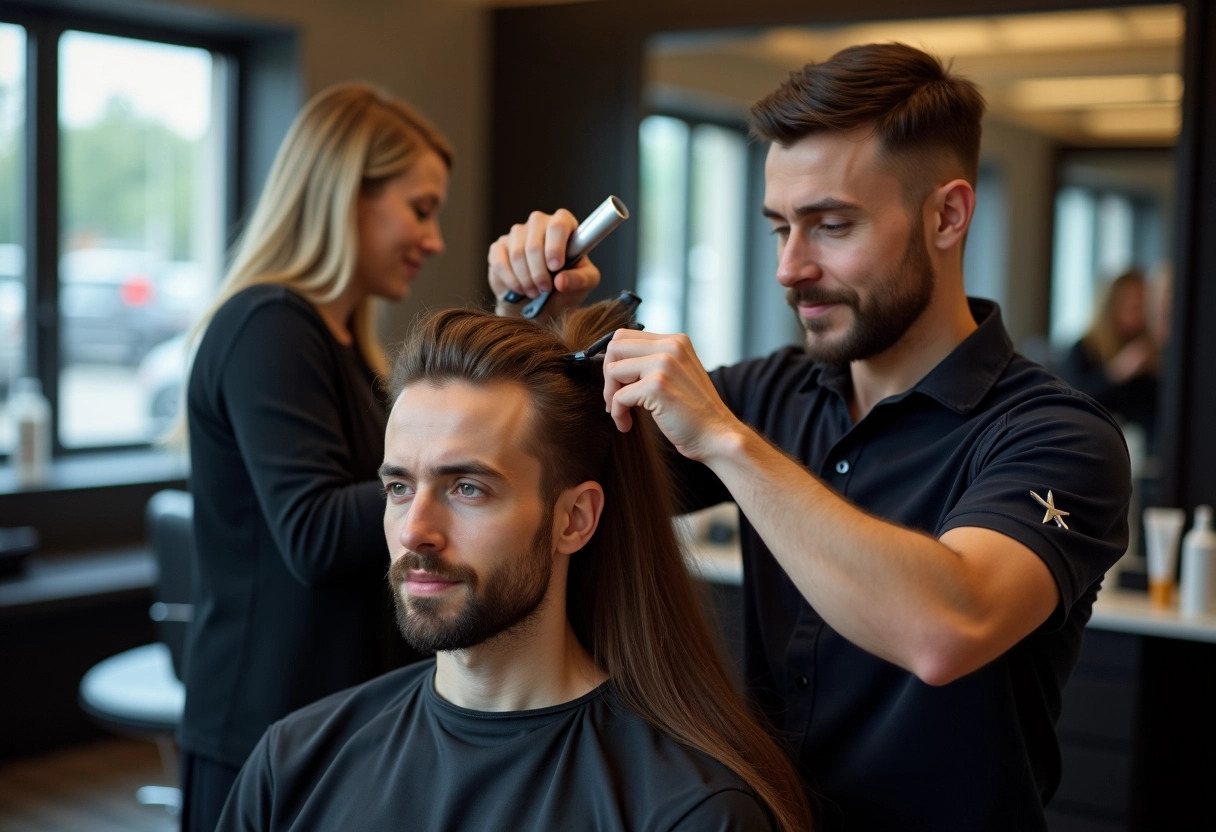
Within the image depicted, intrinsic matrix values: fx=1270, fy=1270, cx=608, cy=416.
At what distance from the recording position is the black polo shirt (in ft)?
4.55

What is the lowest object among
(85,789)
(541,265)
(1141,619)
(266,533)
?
(85,789)

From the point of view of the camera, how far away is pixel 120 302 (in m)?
4.42

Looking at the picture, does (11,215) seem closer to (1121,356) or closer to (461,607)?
(461,607)

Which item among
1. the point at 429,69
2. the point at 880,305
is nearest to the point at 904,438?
the point at 880,305

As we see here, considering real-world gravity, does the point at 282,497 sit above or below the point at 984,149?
below

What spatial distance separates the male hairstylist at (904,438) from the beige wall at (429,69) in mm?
2768

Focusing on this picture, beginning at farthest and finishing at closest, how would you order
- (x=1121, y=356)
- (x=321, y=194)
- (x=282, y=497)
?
(x=1121, y=356)
(x=321, y=194)
(x=282, y=497)

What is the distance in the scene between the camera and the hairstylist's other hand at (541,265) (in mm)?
1669

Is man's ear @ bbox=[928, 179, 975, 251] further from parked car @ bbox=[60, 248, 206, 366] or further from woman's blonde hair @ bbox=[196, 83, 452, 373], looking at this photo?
parked car @ bbox=[60, 248, 206, 366]

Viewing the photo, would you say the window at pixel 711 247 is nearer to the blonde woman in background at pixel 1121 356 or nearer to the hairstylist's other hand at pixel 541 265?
the blonde woman in background at pixel 1121 356

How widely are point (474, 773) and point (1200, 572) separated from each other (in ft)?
7.27

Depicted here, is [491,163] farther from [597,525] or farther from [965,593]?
[965,593]

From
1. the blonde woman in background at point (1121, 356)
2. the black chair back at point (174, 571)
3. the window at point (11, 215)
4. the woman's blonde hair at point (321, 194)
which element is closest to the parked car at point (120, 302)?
the window at point (11, 215)

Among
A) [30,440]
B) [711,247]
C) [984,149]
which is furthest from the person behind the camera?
[984,149]
